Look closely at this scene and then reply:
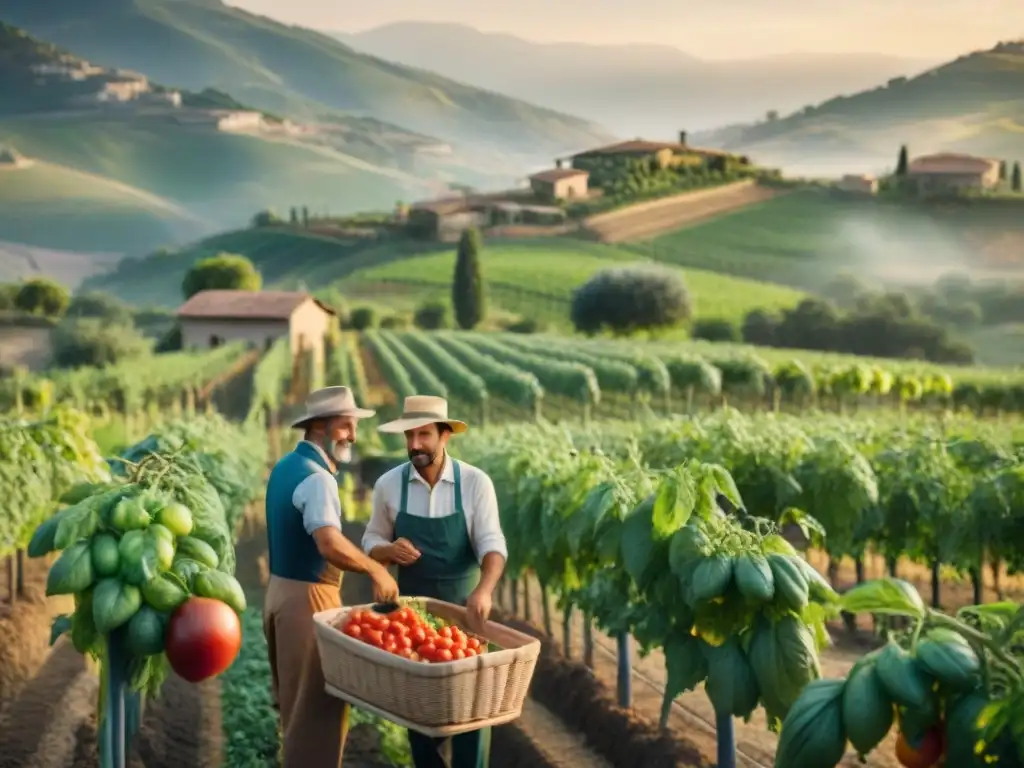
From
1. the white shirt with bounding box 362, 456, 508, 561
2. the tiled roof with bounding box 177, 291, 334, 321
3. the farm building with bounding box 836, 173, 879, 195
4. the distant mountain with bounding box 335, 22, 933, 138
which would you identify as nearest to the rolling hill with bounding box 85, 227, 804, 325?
the tiled roof with bounding box 177, 291, 334, 321

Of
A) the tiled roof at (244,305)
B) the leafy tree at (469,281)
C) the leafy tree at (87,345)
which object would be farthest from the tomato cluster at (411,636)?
the leafy tree at (469,281)

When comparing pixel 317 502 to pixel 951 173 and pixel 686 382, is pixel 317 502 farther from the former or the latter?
pixel 951 173

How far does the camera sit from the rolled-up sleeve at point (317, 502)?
3.74m

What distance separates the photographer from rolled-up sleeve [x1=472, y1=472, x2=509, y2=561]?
381 cm

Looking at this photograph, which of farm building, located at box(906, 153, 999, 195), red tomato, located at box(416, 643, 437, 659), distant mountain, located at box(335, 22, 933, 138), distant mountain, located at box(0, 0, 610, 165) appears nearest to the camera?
red tomato, located at box(416, 643, 437, 659)

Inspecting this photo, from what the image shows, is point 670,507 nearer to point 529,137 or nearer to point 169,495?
point 169,495

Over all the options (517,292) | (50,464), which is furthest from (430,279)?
(50,464)

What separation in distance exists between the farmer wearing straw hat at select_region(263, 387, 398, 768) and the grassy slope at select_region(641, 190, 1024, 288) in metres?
29.3

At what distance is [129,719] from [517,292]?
3079 cm

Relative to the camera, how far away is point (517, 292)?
35.4 meters

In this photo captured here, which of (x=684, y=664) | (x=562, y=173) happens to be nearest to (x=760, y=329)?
(x=562, y=173)

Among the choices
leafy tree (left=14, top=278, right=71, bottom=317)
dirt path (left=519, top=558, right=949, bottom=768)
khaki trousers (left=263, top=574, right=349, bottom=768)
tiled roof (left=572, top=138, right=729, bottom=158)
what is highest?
tiled roof (left=572, top=138, right=729, bottom=158)

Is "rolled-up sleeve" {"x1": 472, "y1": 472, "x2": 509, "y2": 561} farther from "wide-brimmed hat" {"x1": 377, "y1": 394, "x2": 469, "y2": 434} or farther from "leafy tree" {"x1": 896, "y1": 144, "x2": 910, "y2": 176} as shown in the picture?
"leafy tree" {"x1": 896, "y1": 144, "x2": 910, "y2": 176}

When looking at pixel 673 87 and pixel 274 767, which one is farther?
pixel 673 87
